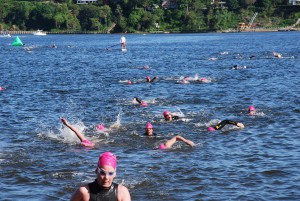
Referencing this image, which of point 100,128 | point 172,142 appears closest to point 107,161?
point 172,142

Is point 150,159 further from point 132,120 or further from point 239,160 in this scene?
point 132,120

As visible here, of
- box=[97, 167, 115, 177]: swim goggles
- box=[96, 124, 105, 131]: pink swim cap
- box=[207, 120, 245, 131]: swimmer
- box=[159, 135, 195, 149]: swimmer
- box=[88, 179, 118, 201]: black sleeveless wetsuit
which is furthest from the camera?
box=[96, 124, 105, 131]: pink swim cap

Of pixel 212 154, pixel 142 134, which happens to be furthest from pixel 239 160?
pixel 142 134

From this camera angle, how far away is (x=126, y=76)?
46844 millimetres

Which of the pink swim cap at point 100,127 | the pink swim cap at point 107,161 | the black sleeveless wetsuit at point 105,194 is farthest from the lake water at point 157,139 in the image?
the pink swim cap at point 107,161

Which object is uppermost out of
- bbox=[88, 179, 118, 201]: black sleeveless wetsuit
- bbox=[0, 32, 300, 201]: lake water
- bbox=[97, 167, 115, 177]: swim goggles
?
bbox=[97, 167, 115, 177]: swim goggles

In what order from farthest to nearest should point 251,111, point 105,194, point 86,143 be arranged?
point 251,111 → point 86,143 → point 105,194

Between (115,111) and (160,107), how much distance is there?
2.46 meters

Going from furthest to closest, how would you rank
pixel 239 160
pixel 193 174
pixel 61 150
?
pixel 61 150, pixel 239 160, pixel 193 174

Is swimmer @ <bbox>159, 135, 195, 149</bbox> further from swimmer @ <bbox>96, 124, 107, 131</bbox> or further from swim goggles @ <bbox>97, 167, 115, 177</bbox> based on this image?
swim goggles @ <bbox>97, 167, 115, 177</bbox>

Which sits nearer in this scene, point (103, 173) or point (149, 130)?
point (103, 173)

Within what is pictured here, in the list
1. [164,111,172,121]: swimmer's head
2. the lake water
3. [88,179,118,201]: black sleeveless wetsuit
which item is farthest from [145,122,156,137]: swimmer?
[88,179,118,201]: black sleeveless wetsuit

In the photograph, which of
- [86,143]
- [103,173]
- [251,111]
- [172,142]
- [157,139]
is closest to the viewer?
[103,173]

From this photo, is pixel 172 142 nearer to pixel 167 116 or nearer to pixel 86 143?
pixel 86 143
